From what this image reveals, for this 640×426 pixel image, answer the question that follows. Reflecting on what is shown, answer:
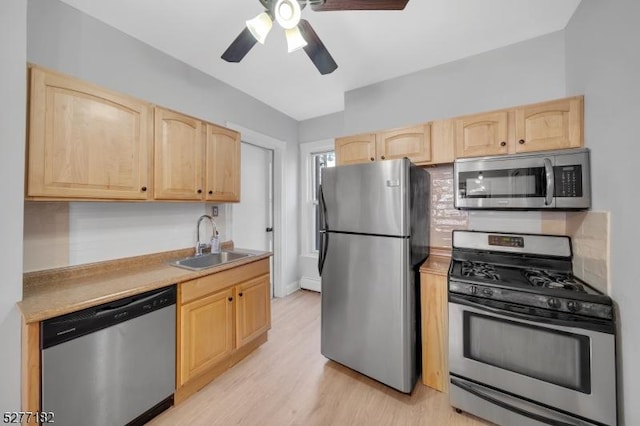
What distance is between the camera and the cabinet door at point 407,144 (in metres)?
2.21

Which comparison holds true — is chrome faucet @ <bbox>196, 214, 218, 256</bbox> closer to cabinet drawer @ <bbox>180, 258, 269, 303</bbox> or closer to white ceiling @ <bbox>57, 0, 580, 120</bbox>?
cabinet drawer @ <bbox>180, 258, 269, 303</bbox>

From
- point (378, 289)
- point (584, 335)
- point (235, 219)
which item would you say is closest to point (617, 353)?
point (584, 335)

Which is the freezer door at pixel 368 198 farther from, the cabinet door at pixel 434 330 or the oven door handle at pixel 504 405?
the oven door handle at pixel 504 405

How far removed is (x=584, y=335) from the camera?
4.32ft

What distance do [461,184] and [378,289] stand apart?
1065 millimetres

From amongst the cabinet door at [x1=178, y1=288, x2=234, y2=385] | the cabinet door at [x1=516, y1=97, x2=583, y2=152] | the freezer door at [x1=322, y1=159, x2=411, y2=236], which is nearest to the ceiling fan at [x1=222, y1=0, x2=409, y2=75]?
the freezer door at [x1=322, y1=159, x2=411, y2=236]

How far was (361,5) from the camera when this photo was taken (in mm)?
1337

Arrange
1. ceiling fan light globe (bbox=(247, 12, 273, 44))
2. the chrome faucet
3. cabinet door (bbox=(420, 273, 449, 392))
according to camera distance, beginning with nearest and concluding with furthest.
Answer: ceiling fan light globe (bbox=(247, 12, 273, 44))
cabinet door (bbox=(420, 273, 449, 392))
the chrome faucet

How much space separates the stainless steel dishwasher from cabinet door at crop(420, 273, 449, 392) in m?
1.80

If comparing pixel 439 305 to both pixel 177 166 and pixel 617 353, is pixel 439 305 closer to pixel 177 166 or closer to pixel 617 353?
pixel 617 353

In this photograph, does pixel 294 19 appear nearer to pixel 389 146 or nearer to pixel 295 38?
pixel 295 38

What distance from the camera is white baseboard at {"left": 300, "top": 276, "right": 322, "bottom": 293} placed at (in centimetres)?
396

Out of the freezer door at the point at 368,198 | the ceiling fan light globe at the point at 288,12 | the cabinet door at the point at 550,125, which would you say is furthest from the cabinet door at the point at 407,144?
the ceiling fan light globe at the point at 288,12

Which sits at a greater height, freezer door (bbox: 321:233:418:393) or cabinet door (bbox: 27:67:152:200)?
cabinet door (bbox: 27:67:152:200)
